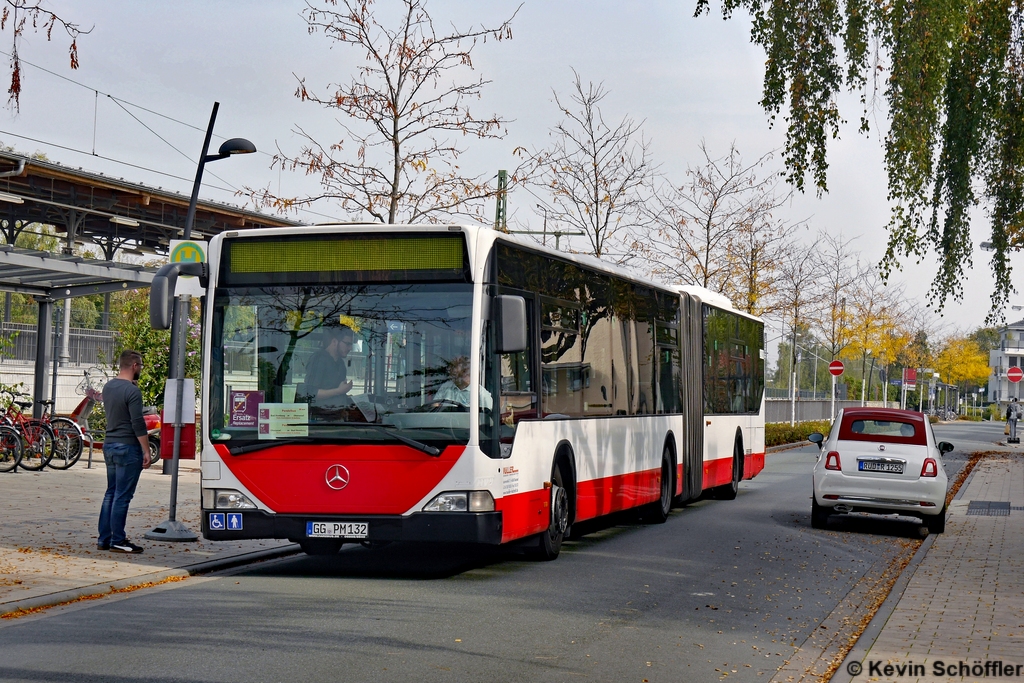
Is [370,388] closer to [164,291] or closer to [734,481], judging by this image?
[164,291]

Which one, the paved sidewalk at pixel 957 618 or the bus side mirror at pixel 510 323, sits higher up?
the bus side mirror at pixel 510 323

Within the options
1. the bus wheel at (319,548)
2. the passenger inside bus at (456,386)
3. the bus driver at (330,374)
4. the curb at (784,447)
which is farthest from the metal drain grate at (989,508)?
the curb at (784,447)

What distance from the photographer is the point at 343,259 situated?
10.9m

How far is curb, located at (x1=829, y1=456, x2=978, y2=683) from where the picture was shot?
24.6ft

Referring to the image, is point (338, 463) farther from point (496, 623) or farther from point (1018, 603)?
point (1018, 603)

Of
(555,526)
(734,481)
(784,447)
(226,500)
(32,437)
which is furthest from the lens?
(784,447)

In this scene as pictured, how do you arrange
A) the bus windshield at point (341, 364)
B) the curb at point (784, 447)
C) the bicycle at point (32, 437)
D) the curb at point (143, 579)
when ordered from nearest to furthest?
1. the curb at point (143, 579)
2. the bus windshield at point (341, 364)
3. the bicycle at point (32, 437)
4. the curb at point (784, 447)

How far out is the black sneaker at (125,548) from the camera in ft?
39.3

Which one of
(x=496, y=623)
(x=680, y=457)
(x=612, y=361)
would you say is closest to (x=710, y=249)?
(x=680, y=457)

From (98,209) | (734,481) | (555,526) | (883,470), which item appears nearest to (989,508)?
(734,481)

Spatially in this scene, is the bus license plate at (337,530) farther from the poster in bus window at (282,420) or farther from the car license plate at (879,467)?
the car license plate at (879,467)

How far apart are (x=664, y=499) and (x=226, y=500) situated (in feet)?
24.8

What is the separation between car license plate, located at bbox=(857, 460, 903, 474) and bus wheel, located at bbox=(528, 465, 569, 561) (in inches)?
204

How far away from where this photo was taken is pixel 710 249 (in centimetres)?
3991
